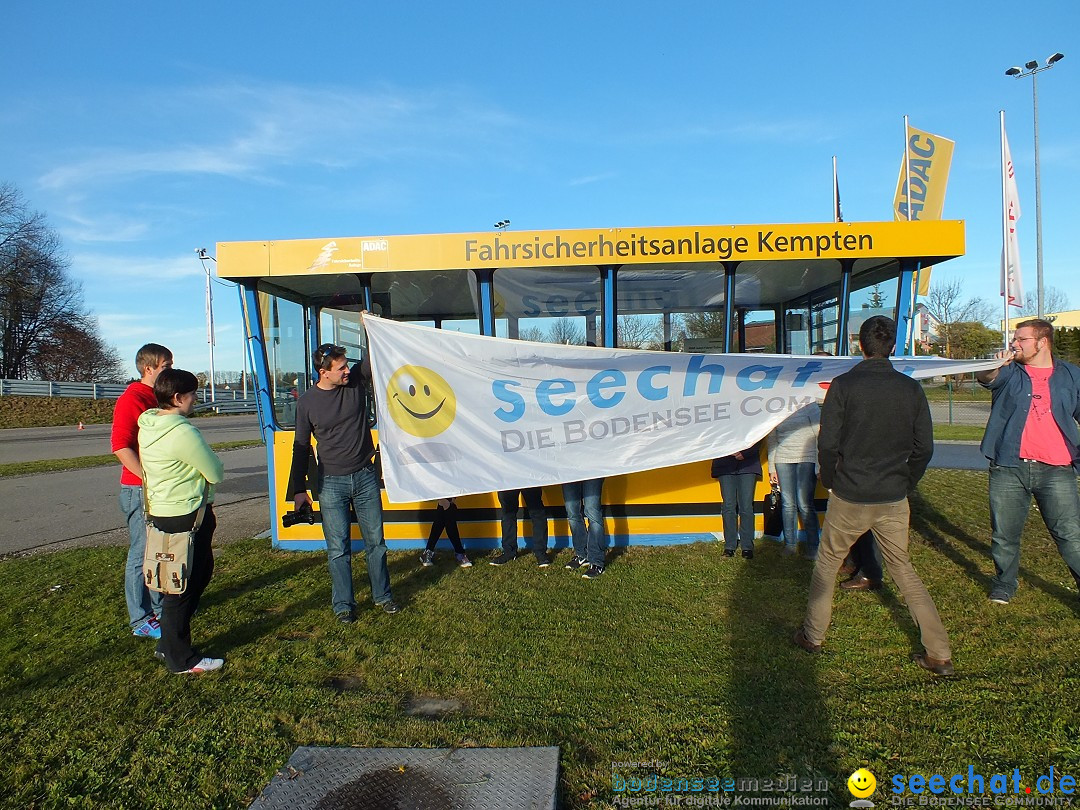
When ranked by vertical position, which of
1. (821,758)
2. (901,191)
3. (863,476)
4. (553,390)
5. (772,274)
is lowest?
(821,758)

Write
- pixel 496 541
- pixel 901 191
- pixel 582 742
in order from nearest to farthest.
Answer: pixel 582 742 < pixel 496 541 < pixel 901 191

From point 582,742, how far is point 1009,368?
3809mm

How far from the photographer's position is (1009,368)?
4.40 meters

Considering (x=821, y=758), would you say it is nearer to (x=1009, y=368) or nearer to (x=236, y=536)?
(x=1009, y=368)

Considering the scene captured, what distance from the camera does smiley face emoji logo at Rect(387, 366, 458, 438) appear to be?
5.04 m

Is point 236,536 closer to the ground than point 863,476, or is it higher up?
closer to the ground

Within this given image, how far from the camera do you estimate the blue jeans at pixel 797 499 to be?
561cm

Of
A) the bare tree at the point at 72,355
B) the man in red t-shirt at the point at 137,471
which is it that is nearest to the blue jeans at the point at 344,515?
the man in red t-shirt at the point at 137,471

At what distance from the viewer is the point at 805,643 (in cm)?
373

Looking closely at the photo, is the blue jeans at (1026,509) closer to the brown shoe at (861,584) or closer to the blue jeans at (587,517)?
the brown shoe at (861,584)

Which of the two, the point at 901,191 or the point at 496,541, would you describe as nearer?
the point at 496,541

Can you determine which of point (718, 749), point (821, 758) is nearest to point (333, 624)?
point (718, 749)

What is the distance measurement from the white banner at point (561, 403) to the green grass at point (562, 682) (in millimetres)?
939

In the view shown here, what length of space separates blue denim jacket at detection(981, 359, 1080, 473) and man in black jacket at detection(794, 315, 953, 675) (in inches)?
42.3
